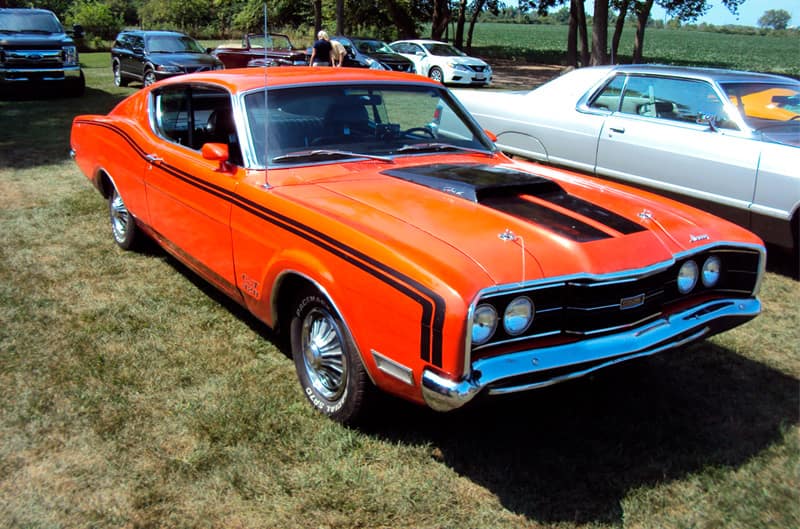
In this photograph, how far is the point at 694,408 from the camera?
139 inches

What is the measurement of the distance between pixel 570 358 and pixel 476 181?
1.15 meters

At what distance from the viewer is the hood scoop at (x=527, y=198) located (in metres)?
3.04

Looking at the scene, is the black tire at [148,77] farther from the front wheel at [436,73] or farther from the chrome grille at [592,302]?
the chrome grille at [592,302]

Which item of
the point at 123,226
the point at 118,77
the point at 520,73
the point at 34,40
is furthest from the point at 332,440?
the point at 520,73

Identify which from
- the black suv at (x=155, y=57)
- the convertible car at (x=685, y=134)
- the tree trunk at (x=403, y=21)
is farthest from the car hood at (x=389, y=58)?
the tree trunk at (x=403, y=21)

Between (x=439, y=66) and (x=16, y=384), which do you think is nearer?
(x=16, y=384)

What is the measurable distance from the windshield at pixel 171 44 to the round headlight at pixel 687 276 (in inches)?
603

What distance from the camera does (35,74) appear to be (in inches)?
550

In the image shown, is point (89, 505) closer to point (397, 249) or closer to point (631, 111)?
point (397, 249)

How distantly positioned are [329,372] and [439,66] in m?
18.5

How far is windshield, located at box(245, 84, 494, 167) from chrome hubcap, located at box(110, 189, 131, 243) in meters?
2.13

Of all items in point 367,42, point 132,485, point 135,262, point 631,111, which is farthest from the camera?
point 367,42

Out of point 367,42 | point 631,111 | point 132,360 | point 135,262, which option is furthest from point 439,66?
point 132,360

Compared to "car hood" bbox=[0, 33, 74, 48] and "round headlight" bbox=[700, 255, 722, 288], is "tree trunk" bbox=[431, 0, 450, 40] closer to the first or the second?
"car hood" bbox=[0, 33, 74, 48]
